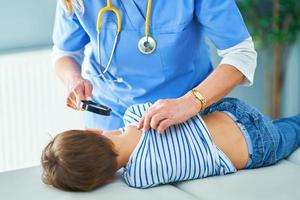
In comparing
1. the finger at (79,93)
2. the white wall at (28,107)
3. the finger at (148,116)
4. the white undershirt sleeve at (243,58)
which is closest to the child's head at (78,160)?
the finger at (148,116)

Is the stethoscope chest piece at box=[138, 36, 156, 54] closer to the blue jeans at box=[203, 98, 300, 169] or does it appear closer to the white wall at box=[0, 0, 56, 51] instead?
the blue jeans at box=[203, 98, 300, 169]

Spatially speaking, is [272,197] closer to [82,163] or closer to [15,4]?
[82,163]

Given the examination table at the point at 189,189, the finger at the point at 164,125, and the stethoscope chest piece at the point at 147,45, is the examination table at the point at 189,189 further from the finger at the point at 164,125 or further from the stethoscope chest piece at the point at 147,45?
the stethoscope chest piece at the point at 147,45

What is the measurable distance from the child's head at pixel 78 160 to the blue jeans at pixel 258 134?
0.41 meters

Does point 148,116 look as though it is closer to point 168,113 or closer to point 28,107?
point 168,113

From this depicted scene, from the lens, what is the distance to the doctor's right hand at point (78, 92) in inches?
82.8

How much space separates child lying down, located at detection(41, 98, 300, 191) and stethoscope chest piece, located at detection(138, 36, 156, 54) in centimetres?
17

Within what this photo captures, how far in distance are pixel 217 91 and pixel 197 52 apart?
0.76 ft

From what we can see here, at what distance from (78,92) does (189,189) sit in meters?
0.44

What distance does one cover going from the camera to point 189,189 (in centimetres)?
196

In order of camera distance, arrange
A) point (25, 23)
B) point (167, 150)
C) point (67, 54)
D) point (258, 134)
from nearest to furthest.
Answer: point (167, 150)
point (258, 134)
point (67, 54)
point (25, 23)

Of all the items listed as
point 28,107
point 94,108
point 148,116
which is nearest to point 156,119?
point 148,116

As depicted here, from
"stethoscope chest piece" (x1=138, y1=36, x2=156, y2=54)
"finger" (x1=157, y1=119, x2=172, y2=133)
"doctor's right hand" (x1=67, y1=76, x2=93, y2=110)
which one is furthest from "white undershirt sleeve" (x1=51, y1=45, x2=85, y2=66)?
"finger" (x1=157, y1=119, x2=172, y2=133)

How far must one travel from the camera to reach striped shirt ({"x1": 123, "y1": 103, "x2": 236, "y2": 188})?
192 cm
